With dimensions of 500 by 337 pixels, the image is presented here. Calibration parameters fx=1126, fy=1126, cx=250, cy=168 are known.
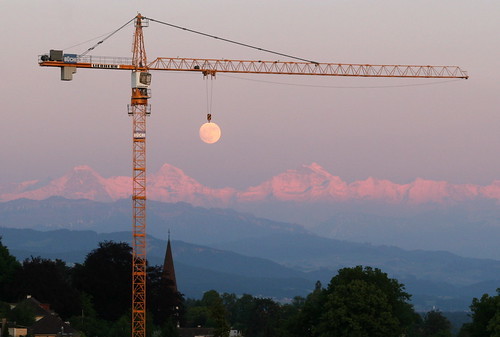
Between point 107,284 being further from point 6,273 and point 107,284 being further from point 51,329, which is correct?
point 51,329

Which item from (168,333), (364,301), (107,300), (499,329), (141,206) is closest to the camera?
(499,329)

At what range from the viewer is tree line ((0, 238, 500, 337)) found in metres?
122

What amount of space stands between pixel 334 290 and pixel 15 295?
5839 cm

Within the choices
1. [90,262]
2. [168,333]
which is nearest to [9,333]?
[168,333]

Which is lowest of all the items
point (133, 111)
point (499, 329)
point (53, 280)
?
point (499, 329)

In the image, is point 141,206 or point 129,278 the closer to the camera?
point 141,206

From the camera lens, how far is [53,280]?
169 metres

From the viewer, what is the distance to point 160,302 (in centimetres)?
18225

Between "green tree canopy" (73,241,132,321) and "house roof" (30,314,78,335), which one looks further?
"green tree canopy" (73,241,132,321)

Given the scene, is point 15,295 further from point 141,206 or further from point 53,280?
point 141,206

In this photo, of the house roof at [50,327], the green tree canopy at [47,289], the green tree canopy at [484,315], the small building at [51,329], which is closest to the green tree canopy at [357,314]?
the green tree canopy at [484,315]

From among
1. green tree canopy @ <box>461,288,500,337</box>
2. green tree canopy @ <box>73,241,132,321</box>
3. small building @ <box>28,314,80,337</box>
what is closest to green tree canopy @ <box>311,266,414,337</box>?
green tree canopy @ <box>461,288,500,337</box>

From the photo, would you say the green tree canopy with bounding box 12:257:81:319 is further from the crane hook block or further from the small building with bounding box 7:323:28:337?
the crane hook block

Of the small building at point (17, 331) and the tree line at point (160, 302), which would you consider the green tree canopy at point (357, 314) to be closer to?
the tree line at point (160, 302)
